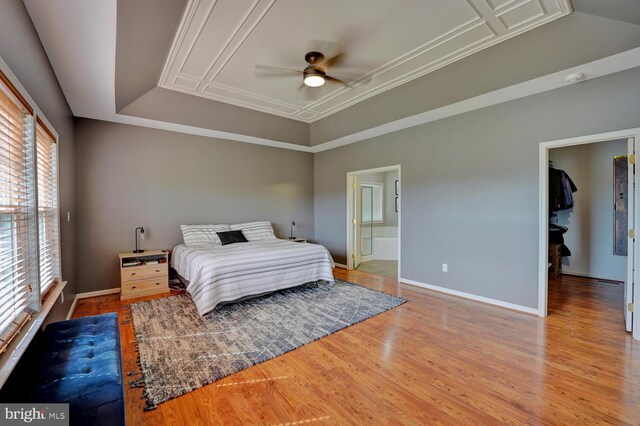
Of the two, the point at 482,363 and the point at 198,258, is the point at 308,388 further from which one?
the point at 198,258

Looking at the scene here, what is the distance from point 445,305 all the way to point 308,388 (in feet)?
7.88

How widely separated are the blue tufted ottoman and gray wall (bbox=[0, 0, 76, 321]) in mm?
806

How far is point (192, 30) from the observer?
2506mm

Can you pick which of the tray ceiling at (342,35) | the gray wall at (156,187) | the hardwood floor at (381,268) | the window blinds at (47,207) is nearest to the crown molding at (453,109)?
the gray wall at (156,187)

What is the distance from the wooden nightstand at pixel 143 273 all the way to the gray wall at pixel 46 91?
22.1 inches

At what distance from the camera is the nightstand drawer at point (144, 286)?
12.8ft

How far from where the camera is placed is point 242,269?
3.51m

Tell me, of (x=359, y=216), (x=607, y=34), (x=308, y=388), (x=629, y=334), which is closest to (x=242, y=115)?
(x=359, y=216)

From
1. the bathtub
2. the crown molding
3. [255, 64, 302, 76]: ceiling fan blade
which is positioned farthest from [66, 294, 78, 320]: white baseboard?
the bathtub

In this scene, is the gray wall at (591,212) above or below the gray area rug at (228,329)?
above

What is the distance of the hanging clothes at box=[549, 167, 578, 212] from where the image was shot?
4.66 meters

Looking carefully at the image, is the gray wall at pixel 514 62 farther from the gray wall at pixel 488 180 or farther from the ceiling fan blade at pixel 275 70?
the ceiling fan blade at pixel 275 70

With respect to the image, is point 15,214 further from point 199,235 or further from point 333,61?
point 199,235

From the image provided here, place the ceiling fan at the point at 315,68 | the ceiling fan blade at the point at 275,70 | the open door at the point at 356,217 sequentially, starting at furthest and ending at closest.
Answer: the open door at the point at 356,217 → the ceiling fan blade at the point at 275,70 → the ceiling fan at the point at 315,68
